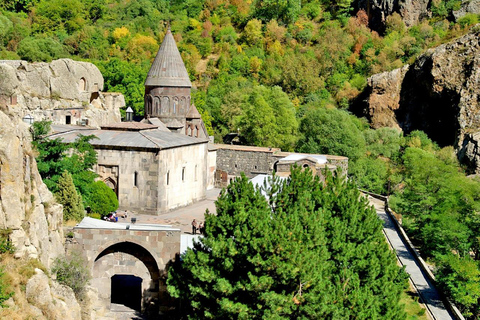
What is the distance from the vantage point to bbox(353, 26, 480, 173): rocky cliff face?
45875mm

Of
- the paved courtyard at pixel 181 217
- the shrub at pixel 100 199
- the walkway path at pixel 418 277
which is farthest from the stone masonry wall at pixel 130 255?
the walkway path at pixel 418 277

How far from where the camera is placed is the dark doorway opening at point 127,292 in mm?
20156

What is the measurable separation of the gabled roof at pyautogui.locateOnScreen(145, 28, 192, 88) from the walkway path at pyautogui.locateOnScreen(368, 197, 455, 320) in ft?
44.7

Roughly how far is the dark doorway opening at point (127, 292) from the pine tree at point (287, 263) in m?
2.48

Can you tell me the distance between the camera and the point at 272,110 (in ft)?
147

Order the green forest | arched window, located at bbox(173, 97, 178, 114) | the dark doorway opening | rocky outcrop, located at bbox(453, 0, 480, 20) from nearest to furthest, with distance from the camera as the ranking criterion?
the dark doorway opening
the green forest
arched window, located at bbox(173, 97, 178, 114)
rocky outcrop, located at bbox(453, 0, 480, 20)

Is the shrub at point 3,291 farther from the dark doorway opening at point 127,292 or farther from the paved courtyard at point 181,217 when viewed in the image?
the paved courtyard at point 181,217

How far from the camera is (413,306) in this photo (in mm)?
21953

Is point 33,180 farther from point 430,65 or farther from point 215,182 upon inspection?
point 430,65

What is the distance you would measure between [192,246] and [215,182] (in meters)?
18.4

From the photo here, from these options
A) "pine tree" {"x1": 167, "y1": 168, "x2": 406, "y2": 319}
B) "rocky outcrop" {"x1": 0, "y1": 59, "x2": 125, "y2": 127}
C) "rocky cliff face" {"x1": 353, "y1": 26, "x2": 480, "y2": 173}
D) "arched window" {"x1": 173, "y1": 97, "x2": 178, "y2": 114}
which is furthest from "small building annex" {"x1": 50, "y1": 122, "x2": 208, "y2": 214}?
"rocky cliff face" {"x1": 353, "y1": 26, "x2": 480, "y2": 173}

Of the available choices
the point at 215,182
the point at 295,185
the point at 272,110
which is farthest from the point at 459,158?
the point at 295,185

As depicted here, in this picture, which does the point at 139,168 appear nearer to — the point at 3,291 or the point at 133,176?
the point at 133,176

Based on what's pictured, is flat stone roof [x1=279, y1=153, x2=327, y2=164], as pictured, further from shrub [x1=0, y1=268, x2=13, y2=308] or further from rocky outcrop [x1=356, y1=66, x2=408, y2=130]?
shrub [x1=0, y1=268, x2=13, y2=308]
